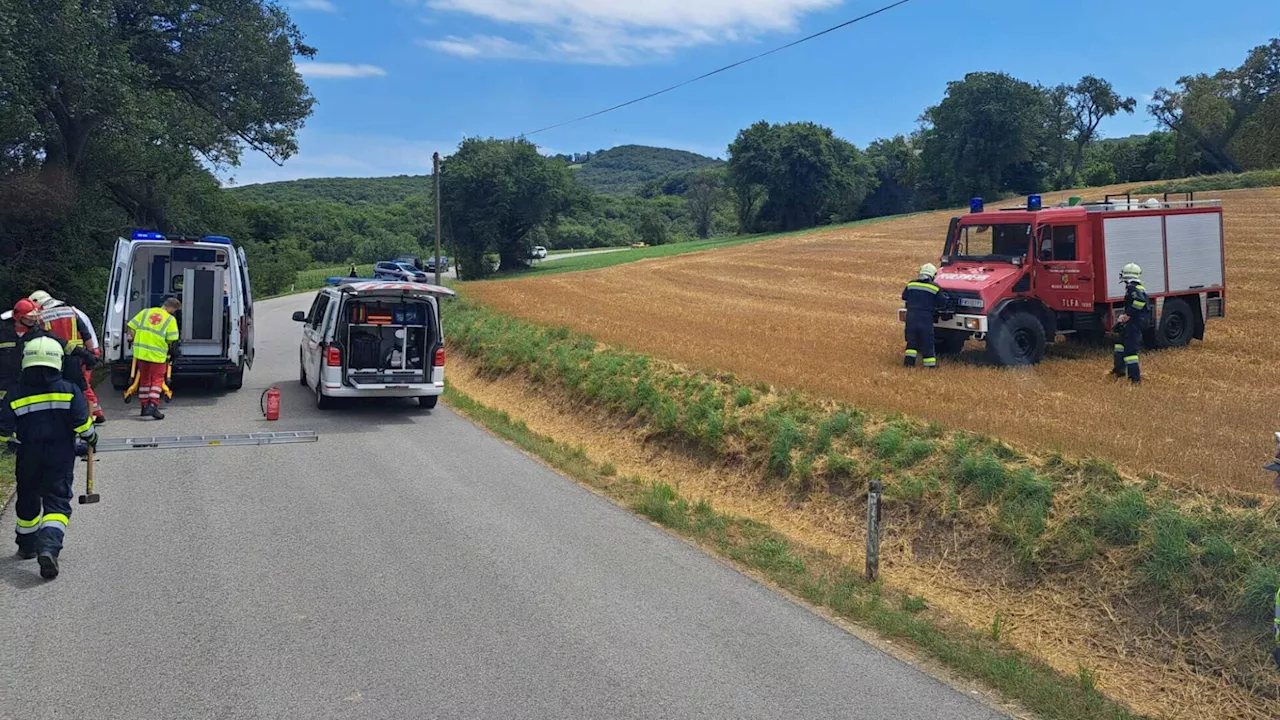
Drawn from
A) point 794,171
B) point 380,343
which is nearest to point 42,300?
point 380,343

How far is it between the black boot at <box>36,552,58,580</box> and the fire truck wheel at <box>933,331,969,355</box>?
13.5m

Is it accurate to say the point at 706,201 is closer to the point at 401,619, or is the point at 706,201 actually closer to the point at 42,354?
the point at 42,354

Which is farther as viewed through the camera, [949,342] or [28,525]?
[949,342]

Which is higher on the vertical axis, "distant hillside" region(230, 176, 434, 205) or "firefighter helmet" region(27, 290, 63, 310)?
"distant hillside" region(230, 176, 434, 205)

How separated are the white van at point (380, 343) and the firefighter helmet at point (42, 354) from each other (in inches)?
271

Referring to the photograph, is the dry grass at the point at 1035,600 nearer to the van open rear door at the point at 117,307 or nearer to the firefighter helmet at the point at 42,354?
the firefighter helmet at the point at 42,354

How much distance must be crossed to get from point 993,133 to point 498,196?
43.5m

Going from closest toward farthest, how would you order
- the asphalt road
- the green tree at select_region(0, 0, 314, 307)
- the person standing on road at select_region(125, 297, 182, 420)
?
the asphalt road
the person standing on road at select_region(125, 297, 182, 420)
the green tree at select_region(0, 0, 314, 307)

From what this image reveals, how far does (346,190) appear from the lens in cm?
14462

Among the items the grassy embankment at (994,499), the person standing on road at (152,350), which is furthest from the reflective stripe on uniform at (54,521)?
the person standing on road at (152,350)

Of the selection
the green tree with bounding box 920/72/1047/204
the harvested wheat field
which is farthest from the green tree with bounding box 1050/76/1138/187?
the harvested wheat field

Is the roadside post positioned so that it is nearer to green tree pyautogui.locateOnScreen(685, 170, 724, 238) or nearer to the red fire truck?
the red fire truck

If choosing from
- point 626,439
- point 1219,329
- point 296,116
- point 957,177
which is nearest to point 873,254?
point 1219,329

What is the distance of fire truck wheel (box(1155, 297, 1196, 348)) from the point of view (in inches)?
626
